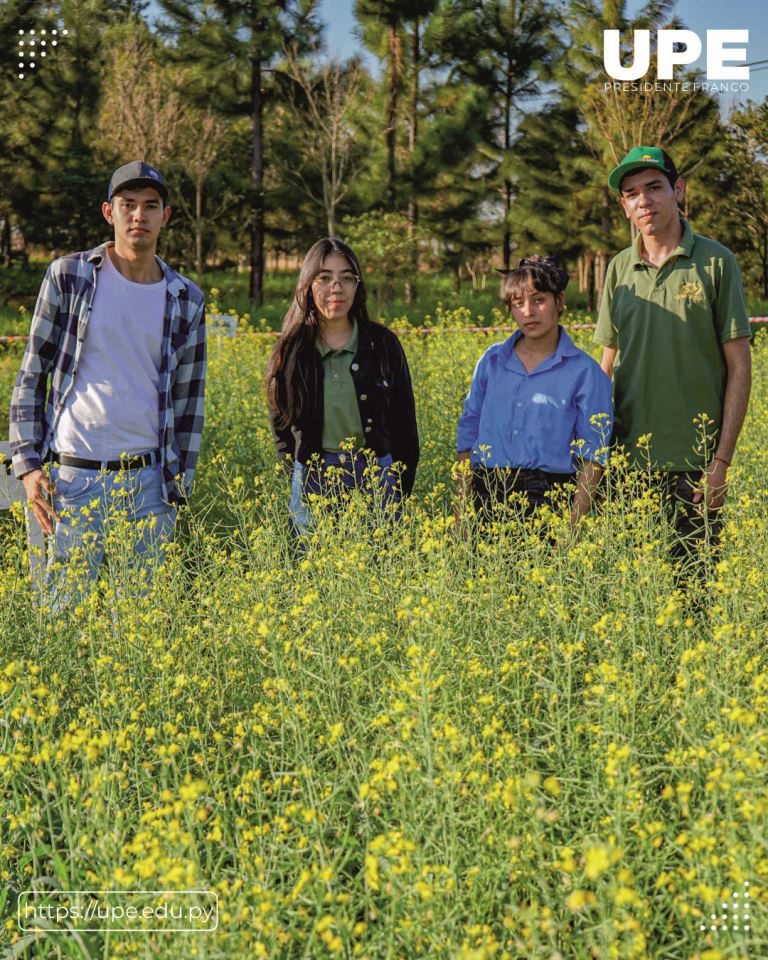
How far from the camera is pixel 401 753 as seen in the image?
224cm

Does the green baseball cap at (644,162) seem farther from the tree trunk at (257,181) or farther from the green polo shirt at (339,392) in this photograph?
the tree trunk at (257,181)

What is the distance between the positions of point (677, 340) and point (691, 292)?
18 centimetres

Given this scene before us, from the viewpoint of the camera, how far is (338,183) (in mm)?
25688

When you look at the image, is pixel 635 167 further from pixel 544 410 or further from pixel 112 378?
pixel 112 378

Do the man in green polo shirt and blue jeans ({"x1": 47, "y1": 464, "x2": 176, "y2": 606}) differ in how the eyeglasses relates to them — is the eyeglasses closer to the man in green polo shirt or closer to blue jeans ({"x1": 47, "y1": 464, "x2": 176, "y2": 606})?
blue jeans ({"x1": 47, "y1": 464, "x2": 176, "y2": 606})

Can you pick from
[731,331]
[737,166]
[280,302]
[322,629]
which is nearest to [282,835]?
[322,629]

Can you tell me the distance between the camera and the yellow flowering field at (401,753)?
180 cm

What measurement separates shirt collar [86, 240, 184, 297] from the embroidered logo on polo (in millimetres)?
1810

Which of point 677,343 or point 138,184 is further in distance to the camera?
point 677,343

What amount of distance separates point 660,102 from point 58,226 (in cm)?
1555

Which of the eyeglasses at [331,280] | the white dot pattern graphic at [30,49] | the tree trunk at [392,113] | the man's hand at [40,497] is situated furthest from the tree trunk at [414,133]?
the man's hand at [40,497]

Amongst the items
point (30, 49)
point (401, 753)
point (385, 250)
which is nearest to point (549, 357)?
point (401, 753)

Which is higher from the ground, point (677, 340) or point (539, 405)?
point (677, 340)

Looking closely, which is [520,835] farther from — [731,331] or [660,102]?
[660,102]
